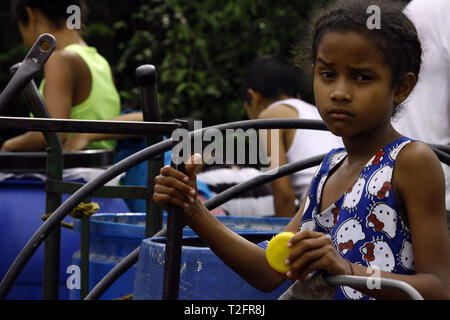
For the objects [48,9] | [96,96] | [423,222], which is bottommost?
[423,222]

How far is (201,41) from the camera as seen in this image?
557 centimetres

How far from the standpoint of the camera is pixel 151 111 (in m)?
1.78

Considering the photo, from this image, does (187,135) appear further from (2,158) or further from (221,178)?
(221,178)

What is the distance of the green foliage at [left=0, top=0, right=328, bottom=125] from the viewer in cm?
570

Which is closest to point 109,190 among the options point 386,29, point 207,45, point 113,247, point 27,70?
point 113,247

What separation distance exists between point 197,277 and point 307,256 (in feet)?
1.39

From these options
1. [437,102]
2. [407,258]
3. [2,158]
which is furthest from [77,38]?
[407,258]

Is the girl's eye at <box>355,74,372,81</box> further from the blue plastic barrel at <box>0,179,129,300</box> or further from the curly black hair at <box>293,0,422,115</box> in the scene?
the blue plastic barrel at <box>0,179,129,300</box>

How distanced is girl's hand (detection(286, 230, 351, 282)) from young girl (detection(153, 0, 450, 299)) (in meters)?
0.08

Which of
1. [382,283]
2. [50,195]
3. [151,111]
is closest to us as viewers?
[382,283]

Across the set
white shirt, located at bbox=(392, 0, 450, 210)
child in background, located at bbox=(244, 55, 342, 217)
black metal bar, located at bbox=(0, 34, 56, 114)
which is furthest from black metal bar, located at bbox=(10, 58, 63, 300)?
child in background, located at bbox=(244, 55, 342, 217)

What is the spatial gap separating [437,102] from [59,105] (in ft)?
5.31

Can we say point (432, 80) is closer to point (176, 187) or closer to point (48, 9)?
point (176, 187)
